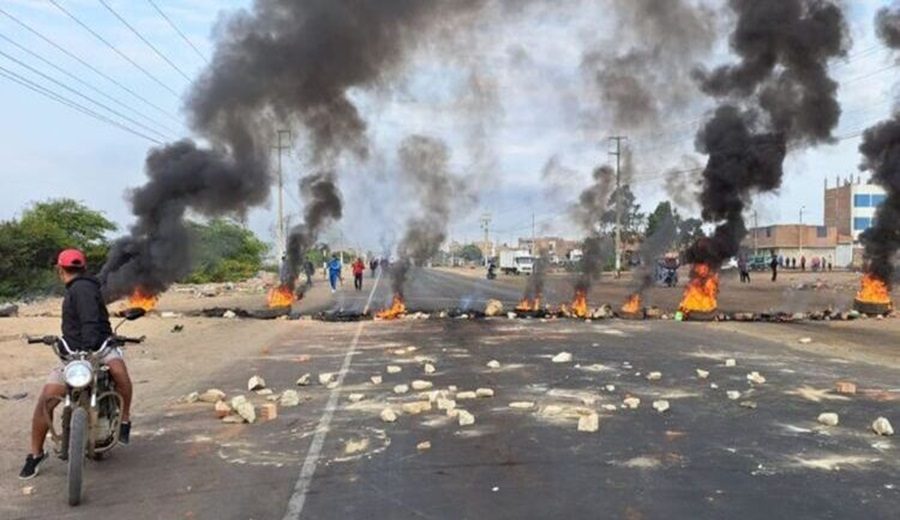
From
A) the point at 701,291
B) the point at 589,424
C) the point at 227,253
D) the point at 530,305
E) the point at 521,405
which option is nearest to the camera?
the point at 589,424

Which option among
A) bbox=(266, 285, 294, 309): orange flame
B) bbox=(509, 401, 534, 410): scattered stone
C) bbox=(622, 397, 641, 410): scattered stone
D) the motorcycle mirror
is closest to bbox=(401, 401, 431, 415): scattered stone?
bbox=(509, 401, 534, 410): scattered stone

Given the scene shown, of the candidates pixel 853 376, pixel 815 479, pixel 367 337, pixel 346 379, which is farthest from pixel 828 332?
pixel 815 479

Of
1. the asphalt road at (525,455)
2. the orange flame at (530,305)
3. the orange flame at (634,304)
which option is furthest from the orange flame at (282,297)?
the asphalt road at (525,455)

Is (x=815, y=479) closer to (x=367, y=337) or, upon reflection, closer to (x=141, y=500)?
(x=141, y=500)

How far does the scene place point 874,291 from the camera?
22.5 metres

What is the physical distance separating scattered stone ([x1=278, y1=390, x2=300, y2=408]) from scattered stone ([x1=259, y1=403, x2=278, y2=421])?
0.41 feet

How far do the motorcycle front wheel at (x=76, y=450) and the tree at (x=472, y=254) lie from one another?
117925mm

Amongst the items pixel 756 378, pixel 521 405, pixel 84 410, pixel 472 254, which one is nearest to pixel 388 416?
pixel 521 405

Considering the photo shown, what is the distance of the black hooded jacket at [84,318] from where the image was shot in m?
5.64

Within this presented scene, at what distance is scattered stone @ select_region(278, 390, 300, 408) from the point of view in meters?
8.40

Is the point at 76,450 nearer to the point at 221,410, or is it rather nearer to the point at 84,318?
the point at 84,318

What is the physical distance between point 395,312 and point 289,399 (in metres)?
14.1

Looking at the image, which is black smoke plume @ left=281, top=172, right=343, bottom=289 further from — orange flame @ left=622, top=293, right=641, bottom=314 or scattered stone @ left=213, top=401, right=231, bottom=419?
scattered stone @ left=213, top=401, right=231, bottom=419

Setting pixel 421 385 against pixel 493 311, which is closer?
pixel 421 385
